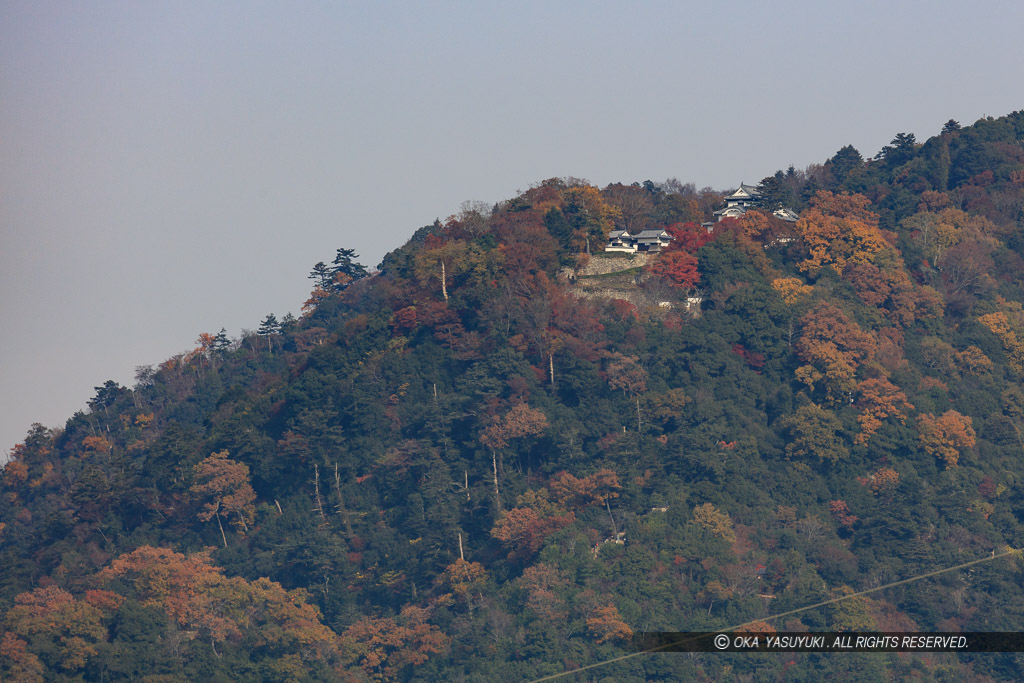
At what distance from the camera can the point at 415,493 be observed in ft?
187

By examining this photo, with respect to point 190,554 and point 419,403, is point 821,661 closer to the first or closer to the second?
point 419,403

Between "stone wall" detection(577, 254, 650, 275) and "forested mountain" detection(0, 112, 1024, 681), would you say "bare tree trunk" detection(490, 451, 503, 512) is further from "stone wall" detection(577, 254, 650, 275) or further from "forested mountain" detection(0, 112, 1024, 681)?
"stone wall" detection(577, 254, 650, 275)

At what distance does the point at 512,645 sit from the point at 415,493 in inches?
362

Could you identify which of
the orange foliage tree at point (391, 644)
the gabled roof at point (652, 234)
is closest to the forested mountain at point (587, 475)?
the orange foliage tree at point (391, 644)

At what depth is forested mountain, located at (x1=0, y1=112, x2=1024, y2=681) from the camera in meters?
50.0

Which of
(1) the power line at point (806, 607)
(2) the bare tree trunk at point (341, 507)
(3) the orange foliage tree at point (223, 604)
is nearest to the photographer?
(1) the power line at point (806, 607)

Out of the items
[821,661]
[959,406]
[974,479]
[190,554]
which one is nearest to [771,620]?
[821,661]

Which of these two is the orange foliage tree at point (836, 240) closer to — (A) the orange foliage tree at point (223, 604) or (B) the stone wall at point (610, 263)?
(B) the stone wall at point (610, 263)

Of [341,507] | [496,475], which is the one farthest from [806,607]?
[341,507]

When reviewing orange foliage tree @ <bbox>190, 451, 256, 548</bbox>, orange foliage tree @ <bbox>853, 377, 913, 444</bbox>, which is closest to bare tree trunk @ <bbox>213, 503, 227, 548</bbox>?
orange foliage tree @ <bbox>190, 451, 256, 548</bbox>

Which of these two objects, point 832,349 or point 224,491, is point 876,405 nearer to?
point 832,349

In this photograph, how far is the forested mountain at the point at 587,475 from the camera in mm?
50031

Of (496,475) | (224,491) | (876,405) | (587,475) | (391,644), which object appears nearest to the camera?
(391,644)

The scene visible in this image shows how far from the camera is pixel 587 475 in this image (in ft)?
179
